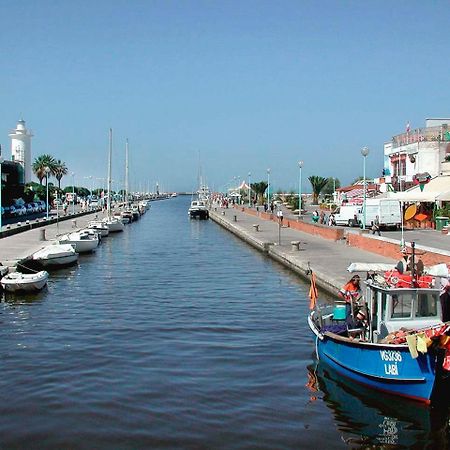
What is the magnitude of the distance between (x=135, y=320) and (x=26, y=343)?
4.17 metres

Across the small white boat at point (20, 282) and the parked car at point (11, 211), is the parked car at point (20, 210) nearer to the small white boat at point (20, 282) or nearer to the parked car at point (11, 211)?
the parked car at point (11, 211)

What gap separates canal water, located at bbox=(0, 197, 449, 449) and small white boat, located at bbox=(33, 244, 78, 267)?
693 centimetres

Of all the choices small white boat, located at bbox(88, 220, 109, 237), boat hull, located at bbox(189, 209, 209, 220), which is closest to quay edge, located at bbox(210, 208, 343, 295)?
small white boat, located at bbox(88, 220, 109, 237)

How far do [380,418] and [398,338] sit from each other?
1.62 metres

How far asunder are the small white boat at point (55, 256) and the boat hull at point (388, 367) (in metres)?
23.9

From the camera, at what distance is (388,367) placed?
13.9 meters

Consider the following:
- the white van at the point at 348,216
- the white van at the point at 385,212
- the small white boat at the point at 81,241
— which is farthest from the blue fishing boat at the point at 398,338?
the white van at the point at 348,216

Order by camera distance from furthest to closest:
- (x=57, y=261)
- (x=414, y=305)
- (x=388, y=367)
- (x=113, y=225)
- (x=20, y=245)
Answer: (x=113, y=225) < (x=20, y=245) < (x=57, y=261) < (x=414, y=305) < (x=388, y=367)

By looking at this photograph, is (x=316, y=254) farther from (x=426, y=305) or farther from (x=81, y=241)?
(x=426, y=305)

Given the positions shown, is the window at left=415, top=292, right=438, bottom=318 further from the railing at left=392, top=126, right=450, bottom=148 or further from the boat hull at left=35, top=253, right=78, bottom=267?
the railing at left=392, top=126, right=450, bottom=148

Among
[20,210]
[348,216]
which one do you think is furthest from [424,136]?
[20,210]

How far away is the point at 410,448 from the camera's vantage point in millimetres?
12242

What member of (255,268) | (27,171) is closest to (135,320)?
(255,268)

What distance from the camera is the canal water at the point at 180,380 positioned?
12766 millimetres
